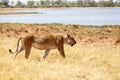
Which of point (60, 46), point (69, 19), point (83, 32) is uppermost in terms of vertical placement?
point (60, 46)

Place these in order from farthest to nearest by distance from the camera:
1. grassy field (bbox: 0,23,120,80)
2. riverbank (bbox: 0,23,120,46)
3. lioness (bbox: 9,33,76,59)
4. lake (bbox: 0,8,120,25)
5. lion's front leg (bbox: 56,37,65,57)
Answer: lake (bbox: 0,8,120,25)
riverbank (bbox: 0,23,120,46)
lion's front leg (bbox: 56,37,65,57)
lioness (bbox: 9,33,76,59)
grassy field (bbox: 0,23,120,80)

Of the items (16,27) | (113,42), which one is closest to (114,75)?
(113,42)

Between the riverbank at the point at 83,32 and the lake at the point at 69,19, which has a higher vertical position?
the riverbank at the point at 83,32

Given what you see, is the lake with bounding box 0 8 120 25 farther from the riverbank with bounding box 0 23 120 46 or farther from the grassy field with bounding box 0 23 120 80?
the grassy field with bounding box 0 23 120 80

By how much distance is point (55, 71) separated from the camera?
30.0ft

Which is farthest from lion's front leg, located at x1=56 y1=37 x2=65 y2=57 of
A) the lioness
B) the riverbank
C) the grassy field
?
the riverbank

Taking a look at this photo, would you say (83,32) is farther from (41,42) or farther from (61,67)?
(61,67)

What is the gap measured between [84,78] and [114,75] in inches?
35.9

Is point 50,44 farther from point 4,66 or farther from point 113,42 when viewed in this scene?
point 113,42

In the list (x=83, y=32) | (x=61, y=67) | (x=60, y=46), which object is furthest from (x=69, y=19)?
(x=61, y=67)

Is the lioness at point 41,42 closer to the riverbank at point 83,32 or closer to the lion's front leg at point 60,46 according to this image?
the lion's front leg at point 60,46

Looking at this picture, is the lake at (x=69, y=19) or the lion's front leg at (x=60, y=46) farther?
the lake at (x=69, y=19)

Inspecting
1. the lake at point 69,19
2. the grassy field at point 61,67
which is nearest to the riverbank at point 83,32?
the grassy field at point 61,67

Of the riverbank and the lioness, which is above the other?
the lioness
